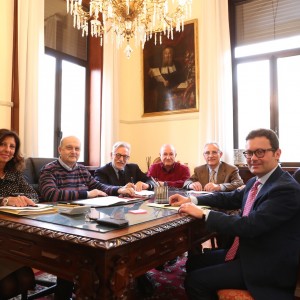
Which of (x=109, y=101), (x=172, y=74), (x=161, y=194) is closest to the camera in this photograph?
(x=161, y=194)

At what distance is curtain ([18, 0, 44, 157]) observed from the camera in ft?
13.3

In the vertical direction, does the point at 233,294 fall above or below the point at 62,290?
above

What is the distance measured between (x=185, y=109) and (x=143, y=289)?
144 inches

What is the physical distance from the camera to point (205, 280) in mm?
1611

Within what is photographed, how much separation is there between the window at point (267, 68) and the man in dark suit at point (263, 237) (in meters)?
3.54

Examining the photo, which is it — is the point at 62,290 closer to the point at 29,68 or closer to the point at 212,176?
the point at 212,176

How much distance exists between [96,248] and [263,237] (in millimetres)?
829

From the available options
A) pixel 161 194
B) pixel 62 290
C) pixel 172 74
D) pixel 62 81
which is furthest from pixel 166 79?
pixel 62 290

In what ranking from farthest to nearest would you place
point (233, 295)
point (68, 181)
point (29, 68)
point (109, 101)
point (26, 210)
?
point (109, 101) → point (29, 68) → point (68, 181) → point (26, 210) → point (233, 295)

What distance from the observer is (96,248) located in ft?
3.80

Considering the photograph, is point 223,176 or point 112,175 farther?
point 223,176

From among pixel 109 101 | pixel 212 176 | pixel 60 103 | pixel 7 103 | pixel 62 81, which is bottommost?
pixel 212 176

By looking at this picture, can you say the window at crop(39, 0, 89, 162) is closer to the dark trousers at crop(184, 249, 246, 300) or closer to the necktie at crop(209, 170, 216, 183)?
the necktie at crop(209, 170, 216, 183)

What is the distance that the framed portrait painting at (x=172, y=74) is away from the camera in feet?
18.2
